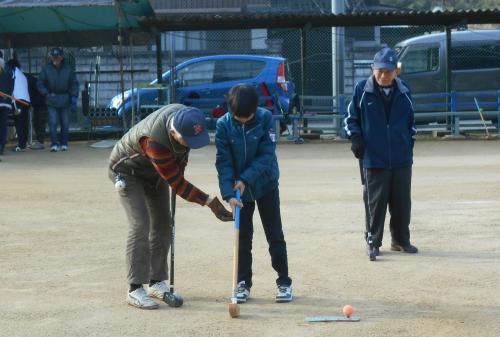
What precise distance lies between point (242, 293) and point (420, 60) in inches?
639

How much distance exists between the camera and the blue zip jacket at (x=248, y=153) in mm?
7289

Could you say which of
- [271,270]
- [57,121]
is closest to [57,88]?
[57,121]

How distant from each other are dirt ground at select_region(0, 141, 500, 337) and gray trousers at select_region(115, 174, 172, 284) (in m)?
0.27

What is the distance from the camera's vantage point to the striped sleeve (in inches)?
272

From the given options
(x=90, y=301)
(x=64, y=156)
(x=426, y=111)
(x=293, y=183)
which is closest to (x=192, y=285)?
(x=90, y=301)

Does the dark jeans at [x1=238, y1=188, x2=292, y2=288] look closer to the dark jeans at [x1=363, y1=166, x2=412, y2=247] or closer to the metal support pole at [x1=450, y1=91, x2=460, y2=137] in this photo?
the dark jeans at [x1=363, y1=166, x2=412, y2=247]

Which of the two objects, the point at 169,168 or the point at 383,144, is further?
the point at 383,144

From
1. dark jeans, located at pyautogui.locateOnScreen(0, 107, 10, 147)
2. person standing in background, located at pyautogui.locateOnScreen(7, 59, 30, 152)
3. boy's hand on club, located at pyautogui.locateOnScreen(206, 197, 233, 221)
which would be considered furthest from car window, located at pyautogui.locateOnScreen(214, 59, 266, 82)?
boy's hand on club, located at pyautogui.locateOnScreen(206, 197, 233, 221)

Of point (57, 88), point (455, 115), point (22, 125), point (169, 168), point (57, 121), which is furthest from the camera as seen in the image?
point (455, 115)

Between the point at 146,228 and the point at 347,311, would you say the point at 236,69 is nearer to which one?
the point at 146,228

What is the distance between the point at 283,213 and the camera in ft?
37.9

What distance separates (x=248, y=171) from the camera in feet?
23.8

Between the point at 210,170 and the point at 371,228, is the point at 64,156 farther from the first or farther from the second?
the point at 371,228

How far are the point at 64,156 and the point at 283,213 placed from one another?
291 inches
